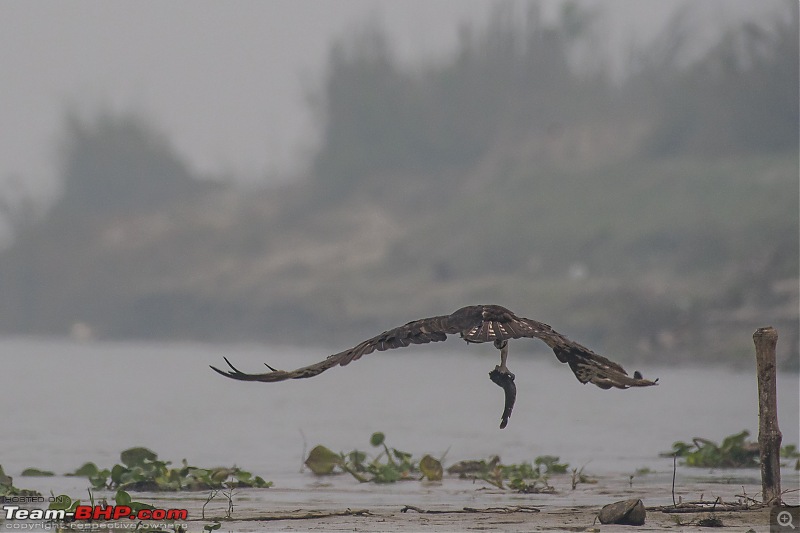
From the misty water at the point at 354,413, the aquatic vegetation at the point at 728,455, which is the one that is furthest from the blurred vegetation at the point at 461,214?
the aquatic vegetation at the point at 728,455

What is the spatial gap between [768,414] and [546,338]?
3055 mm

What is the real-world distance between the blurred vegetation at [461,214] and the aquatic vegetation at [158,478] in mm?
43304

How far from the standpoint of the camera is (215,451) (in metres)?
26.2

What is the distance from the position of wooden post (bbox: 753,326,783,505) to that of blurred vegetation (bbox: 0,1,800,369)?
4512cm

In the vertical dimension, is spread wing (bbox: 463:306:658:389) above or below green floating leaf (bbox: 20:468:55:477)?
above

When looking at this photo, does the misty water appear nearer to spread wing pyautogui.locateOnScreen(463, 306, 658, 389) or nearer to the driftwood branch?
the driftwood branch

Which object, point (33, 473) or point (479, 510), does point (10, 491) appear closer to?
point (33, 473)

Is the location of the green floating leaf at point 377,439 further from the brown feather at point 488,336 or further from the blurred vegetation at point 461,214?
the blurred vegetation at point 461,214

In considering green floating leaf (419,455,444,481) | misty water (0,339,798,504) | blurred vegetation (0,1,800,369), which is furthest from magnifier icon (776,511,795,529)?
blurred vegetation (0,1,800,369)

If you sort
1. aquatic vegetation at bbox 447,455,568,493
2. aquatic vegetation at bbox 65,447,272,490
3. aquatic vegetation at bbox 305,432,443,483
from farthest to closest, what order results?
aquatic vegetation at bbox 305,432,443,483 < aquatic vegetation at bbox 447,455,568,493 < aquatic vegetation at bbox 65,447,272,490

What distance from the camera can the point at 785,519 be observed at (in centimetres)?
1305

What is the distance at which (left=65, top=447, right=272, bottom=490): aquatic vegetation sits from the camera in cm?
1666

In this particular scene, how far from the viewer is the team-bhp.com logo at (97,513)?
1284 centimetres

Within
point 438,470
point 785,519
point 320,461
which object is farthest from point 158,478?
point 785,519
